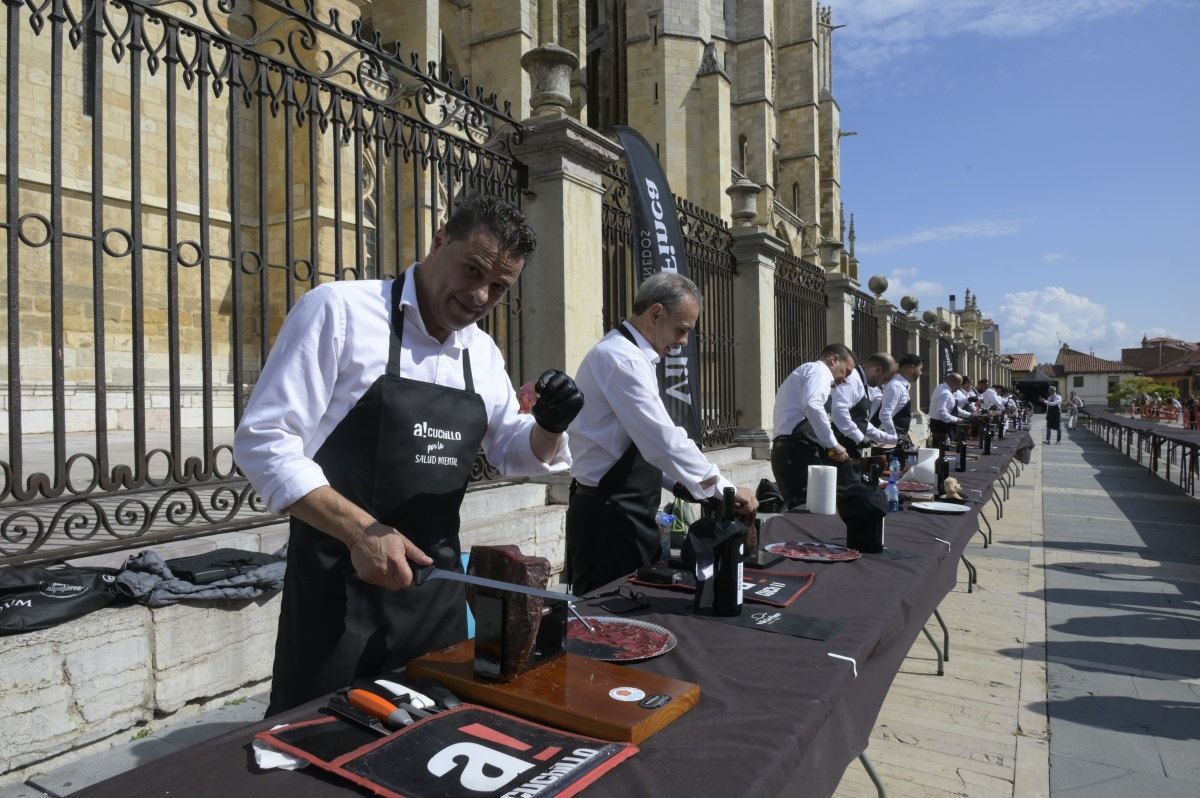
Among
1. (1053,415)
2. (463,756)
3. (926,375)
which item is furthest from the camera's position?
(1053,415)

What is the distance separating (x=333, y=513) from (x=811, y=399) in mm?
5039

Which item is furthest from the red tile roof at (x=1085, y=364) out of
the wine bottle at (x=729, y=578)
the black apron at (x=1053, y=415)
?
the wine bottle at (x=729, y=578)

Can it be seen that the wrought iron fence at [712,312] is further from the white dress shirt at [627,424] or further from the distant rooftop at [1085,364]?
the distant rooftop at [1085,364]

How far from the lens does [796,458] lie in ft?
21.1

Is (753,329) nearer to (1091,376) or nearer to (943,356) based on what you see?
(943,356)

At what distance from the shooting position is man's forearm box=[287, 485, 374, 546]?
157cm

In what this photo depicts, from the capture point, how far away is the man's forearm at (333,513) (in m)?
1.57

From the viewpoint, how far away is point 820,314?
12656mm

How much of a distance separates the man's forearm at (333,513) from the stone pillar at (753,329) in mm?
8340

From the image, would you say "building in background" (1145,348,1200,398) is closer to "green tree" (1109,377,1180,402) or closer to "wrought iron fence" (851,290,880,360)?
"green tree" (1109,377,1180,402)

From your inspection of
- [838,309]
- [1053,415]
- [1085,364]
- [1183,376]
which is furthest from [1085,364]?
[838,309]

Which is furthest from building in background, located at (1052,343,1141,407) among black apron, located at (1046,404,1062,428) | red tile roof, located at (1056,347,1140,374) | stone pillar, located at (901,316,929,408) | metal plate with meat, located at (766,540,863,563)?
metal plate with meat, located at (766,540,863,563)

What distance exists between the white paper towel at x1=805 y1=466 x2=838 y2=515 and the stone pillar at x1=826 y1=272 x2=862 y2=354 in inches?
376

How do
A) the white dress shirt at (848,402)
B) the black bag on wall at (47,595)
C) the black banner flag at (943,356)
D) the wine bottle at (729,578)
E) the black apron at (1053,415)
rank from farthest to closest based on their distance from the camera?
the black apron at (1053,415), the black banner flag at (943,356), the white dress shirt at (848,402), the black bag on wall at (47,595), the wine bottle at (729,578)
